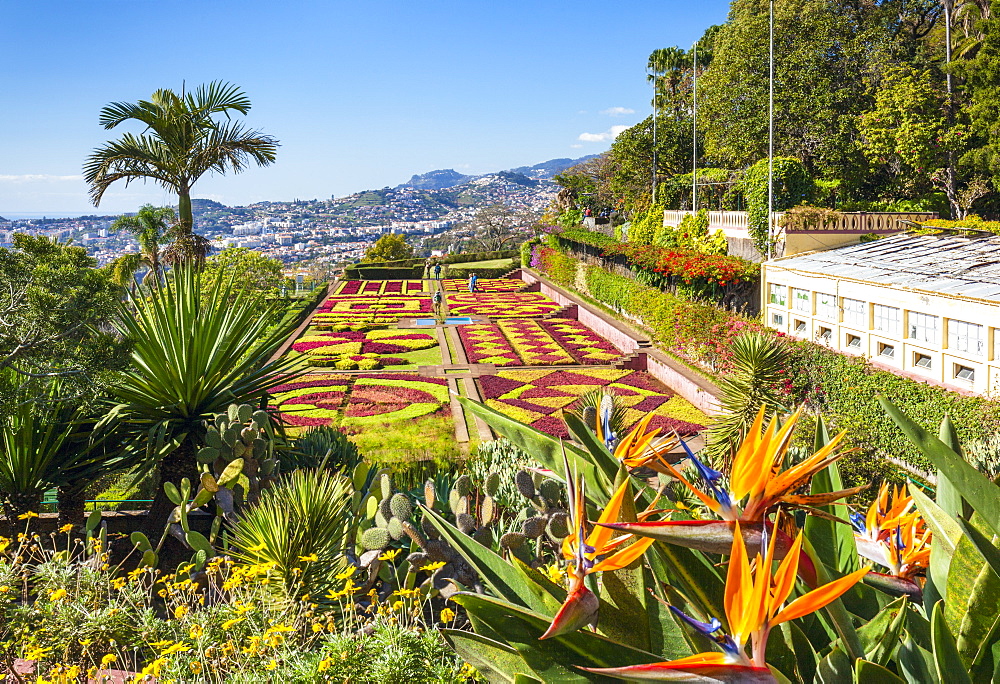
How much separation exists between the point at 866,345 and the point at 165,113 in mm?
10432

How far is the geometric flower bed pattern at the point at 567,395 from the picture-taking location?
42.2ft

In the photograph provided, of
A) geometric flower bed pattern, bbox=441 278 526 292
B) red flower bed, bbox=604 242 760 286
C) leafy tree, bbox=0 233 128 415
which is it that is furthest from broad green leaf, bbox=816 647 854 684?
geometric flower bed pattern, bbox=441 278 526 292

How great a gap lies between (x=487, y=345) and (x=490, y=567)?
62.8 feet

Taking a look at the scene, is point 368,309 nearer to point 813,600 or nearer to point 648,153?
point 648,153

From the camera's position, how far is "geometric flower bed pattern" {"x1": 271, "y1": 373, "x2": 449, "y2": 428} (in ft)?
44.1

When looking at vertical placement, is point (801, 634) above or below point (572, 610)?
below

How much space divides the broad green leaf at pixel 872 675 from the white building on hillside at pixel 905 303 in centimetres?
895

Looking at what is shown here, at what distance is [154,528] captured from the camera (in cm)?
547

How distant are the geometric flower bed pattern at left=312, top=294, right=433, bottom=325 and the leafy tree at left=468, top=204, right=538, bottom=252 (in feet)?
109

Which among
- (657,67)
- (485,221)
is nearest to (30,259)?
(657,67)

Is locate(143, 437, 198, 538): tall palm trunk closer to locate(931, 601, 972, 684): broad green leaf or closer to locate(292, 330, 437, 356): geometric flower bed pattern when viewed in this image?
locate(931, 601, 972, 684): broad green leaf

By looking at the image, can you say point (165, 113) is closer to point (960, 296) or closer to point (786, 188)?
point (960, 296)

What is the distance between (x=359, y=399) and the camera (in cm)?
1484

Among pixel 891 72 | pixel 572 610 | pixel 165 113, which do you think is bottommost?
pixel 572 610
